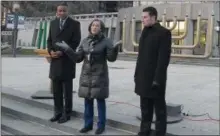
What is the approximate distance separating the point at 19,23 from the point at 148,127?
22.4 meters

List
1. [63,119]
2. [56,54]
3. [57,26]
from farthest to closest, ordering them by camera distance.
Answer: [63,119]
[57,26]
[56,54]

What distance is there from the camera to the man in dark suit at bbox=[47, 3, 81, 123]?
6.42m

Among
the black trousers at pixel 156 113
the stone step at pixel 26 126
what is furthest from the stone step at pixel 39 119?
the black trousers at pixel 156 113

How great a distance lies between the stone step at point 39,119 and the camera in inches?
246

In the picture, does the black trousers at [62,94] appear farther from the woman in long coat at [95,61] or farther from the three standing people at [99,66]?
the woman in long coat at [95,61]

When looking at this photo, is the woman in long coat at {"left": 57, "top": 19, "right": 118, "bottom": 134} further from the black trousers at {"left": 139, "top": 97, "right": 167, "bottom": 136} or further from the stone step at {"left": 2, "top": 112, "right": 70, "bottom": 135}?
the stone step at {"left": 2, "top": 112, "right": 70, "bottom": 135}

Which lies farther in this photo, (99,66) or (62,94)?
(62,94)

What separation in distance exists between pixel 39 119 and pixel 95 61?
1808mm

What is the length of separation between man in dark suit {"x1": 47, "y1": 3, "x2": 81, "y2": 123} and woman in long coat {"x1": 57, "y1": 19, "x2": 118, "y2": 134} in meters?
0.53

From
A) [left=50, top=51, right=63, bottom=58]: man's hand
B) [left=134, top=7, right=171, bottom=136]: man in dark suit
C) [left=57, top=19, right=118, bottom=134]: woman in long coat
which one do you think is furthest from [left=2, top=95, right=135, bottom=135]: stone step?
[left=50, top=51, right=63, bottom=58]: man's hand

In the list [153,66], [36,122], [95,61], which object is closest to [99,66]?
[95,61]

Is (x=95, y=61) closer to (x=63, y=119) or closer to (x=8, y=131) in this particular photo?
(x=63, y=119)

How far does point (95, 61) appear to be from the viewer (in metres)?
5.81

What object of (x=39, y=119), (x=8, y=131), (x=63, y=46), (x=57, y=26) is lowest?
(x=8, y=131)
